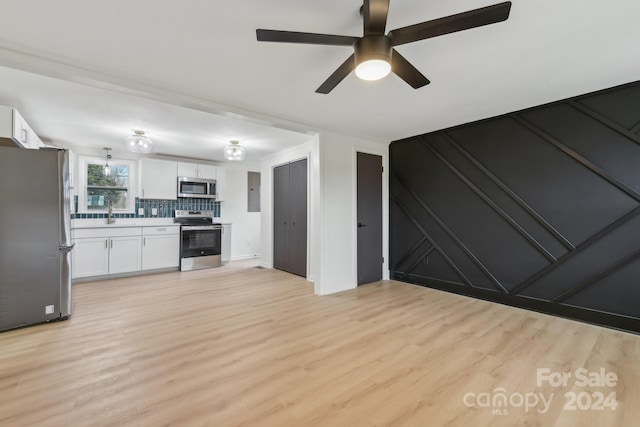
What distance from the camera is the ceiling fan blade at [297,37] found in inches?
57.8

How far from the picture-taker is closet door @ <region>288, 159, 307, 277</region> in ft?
16.1

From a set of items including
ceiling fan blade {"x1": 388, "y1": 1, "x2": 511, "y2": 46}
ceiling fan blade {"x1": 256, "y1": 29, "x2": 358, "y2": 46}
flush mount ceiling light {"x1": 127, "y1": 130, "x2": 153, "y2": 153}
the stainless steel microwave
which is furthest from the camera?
the stainless steel microwave

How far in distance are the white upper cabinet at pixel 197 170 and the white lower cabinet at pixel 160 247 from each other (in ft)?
4.07

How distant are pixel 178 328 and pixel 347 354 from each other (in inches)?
67.6

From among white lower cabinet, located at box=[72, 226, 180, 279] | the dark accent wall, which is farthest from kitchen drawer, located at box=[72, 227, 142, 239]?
the dark accent wall

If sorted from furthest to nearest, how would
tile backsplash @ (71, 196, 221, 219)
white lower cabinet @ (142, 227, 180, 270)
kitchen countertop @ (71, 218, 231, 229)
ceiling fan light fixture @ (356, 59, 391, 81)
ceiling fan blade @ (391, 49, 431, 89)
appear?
tile backsplash @ (71, 196, 221, 219)
white lower cabinet @ (142, 227, 180, 270)
kitchen countertop @ (71, 218, 231, 229)
ceiling fan blade @ (391, 49, 431, 89)
ceiling fan light fixture @ (356, 59, 391, 81)

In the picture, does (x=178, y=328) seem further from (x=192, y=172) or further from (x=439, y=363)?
(x=192, y=172)

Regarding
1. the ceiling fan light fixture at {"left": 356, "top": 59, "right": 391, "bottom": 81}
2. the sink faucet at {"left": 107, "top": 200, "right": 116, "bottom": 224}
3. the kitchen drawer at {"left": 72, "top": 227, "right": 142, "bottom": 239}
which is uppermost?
the ceiling fan light fixture at {"left": 356, "top": 59, "right": 391, "bottom": 81}

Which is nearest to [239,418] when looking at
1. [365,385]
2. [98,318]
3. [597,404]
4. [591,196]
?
[365,385]

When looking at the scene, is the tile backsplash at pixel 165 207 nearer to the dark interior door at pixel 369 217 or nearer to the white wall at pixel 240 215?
the white wall at pixel 240 215

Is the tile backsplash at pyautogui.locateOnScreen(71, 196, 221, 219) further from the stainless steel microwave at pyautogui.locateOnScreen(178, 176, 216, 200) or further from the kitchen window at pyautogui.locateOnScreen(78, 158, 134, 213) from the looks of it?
the stainless steel microwave at pyautogui.locateOnScreen(178, 176, 216, 200)

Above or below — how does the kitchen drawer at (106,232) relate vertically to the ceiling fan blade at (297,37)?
below

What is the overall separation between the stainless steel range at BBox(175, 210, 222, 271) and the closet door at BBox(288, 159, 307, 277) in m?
1.78

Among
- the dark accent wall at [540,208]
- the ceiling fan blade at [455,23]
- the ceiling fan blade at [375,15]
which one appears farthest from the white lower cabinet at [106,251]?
the ceiling fan blade at [455,23]
